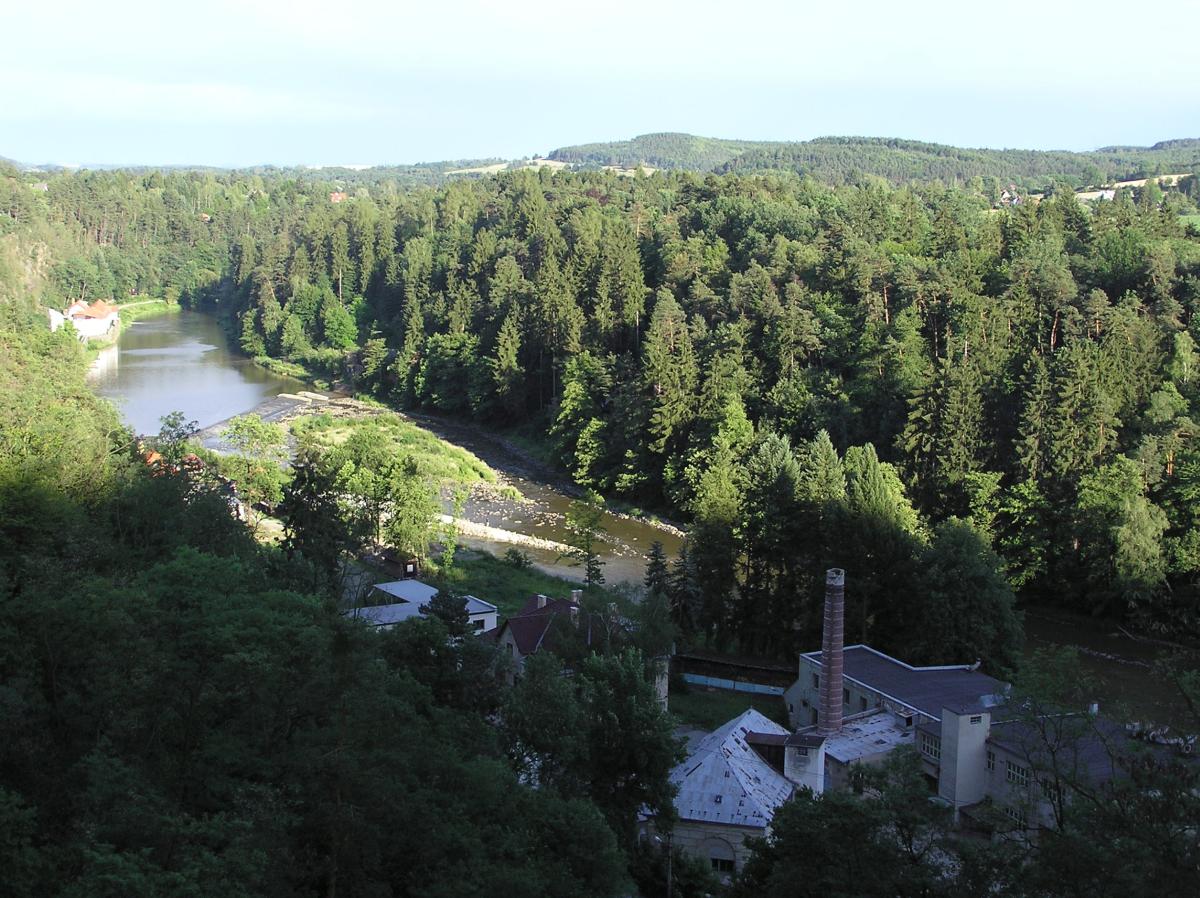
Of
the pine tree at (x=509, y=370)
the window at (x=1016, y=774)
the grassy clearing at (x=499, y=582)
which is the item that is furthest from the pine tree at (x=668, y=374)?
the window at (x=1016, y=774)

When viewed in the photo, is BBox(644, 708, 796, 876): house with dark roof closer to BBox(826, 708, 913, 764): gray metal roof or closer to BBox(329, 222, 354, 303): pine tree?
BBox(826, 708, 913, 764): gray metal roof

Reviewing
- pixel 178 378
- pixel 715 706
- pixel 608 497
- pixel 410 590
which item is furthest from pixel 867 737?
pixel 178 378

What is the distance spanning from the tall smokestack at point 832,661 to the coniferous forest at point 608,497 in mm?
4525

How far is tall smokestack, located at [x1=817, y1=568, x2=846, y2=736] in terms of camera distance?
21.0 m

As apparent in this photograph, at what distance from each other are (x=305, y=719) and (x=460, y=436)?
41401 millimetres

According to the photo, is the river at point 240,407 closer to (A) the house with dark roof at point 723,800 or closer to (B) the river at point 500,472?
(B) the river at point 500,472

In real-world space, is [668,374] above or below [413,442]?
above

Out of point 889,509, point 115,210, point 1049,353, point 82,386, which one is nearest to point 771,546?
point 889,509

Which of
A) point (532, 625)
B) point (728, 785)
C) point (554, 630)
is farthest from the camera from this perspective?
point (532, 625)

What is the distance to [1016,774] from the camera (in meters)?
18.6

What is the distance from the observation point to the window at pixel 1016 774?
59.2 feet

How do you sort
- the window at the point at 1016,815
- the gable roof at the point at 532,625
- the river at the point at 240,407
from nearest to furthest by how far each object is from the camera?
1. the window at the point at 1016,815
2. the gable roof at the point at 532,625
3. the river at the point at 240,407

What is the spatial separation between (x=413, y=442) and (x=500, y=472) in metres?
4.05

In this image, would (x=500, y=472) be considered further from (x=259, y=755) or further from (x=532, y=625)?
(x=259, y=755)
